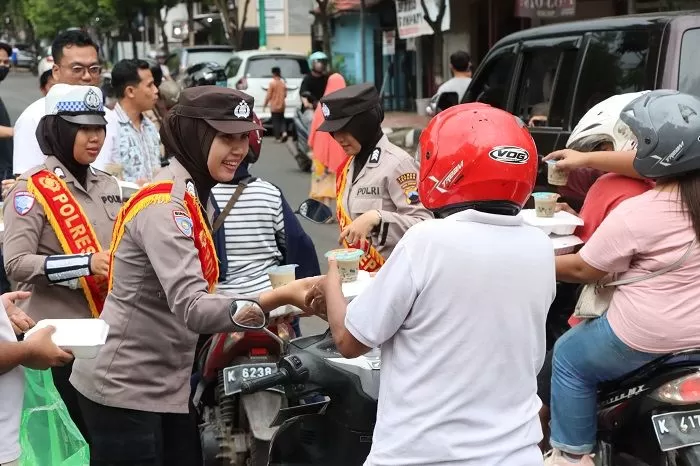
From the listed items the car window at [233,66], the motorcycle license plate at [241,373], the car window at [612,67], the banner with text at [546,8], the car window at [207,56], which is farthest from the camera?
the car window at [207,56]

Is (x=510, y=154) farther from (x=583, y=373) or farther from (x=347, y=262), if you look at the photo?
(x=583, y=373)

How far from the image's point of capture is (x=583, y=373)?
3.21m

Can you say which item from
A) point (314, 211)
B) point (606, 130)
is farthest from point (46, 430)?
point (606, 130)

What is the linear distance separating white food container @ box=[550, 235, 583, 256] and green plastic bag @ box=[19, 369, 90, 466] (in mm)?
1805

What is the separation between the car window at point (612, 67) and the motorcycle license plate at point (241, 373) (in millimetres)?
2729

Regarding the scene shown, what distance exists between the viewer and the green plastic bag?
9.32 ft

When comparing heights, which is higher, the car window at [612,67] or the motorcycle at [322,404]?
the car window at [612,67]

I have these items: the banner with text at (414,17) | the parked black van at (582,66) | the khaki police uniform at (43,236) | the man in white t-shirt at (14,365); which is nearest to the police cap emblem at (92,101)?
the khaki police uniform at (43,236)

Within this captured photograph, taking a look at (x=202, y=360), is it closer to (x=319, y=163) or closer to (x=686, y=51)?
(x=686, y=51)

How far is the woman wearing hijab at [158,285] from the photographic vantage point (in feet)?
9.04

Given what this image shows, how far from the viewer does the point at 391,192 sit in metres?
4.01

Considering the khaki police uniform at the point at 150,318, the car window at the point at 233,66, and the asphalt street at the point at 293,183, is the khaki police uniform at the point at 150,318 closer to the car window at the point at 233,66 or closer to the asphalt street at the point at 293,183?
the asphalt street at the point at 293,183

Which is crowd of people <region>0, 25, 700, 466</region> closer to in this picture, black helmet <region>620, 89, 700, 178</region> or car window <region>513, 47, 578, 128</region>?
black helmet <region>620, 89, 700, 178</region>

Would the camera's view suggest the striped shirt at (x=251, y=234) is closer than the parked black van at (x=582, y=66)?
Yes
